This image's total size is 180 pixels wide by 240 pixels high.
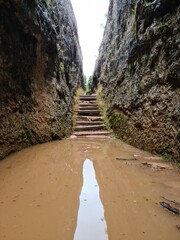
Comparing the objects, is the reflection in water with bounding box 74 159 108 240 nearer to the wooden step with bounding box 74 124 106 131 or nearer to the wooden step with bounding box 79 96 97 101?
the wooden step with bounding box 74 124 106 131

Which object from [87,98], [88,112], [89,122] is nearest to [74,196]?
[89,122]

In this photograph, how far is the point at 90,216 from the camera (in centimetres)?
190

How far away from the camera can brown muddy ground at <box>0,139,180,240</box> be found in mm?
1680

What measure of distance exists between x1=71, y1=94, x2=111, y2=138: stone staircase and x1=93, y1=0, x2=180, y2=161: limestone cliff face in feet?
2.13

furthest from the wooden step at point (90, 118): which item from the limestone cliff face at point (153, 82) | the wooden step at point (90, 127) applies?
the limestone cliff face at point (153, 82)

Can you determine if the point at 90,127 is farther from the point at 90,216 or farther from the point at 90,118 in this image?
the point at 90,216

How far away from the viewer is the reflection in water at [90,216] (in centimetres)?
164

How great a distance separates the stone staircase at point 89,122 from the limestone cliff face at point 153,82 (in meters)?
0.65

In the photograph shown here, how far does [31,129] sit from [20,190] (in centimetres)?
214

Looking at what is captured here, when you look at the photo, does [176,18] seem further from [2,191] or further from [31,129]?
[2,191]

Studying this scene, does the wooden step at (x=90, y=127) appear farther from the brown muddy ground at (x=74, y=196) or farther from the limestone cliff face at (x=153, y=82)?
the brown muddy ground at (x=74, y=196)

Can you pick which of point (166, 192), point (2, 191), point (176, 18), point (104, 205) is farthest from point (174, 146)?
point (2, 191)

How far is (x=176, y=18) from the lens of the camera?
3695 mm

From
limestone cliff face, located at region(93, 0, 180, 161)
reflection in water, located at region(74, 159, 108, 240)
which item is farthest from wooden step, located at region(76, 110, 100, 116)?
reflection in water, located at region(74, 159, 108, 240)
